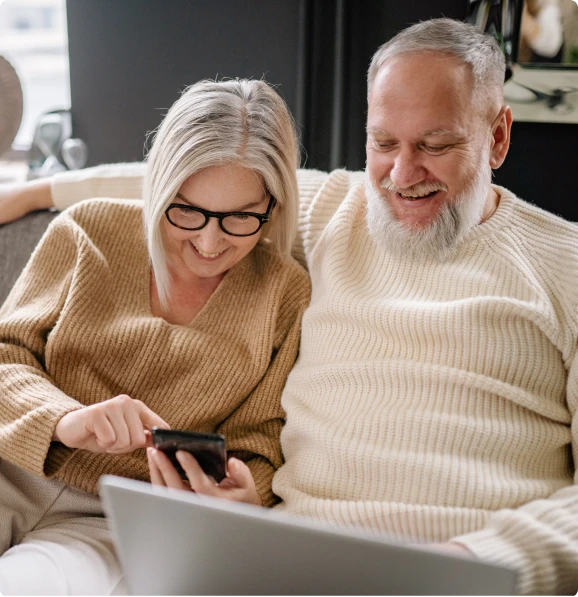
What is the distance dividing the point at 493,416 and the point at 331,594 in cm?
59

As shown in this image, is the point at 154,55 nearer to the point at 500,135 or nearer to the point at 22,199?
the point at 22,199

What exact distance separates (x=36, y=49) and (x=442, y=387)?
7.91 ft

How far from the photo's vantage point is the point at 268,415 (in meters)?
1.59

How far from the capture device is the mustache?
151 cm

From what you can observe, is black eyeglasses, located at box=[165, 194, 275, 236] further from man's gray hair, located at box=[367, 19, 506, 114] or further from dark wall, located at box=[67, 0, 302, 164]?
dark wall, located at box=[67, 0, 302, 164]

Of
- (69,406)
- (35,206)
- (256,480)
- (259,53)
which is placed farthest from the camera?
(259,53)

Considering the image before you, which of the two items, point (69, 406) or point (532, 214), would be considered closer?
point (69, 406)

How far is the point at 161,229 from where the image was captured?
1596 millimetres

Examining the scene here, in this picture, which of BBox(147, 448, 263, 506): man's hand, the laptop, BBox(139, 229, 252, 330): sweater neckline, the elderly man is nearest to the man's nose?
the elderly man

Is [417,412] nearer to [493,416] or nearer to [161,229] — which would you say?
[493,416]

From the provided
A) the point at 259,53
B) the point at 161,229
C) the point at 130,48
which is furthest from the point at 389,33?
the point at 161,229

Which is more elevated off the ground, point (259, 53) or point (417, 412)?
point (259, 53)

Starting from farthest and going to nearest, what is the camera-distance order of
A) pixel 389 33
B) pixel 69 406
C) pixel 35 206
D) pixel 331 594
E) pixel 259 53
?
pixel 259 53, pixel 389 33, pixel 35 206, pixel 69 406, pixel 331 594

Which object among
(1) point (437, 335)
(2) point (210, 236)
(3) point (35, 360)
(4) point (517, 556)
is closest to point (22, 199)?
(3) point (35, 360)
